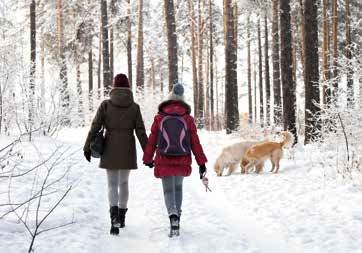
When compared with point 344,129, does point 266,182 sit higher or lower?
lower

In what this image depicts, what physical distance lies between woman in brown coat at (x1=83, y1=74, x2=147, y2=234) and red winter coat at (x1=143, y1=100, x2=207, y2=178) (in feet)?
0.75

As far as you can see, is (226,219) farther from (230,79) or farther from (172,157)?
(230,79)

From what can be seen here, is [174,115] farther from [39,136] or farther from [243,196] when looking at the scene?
[39,136]

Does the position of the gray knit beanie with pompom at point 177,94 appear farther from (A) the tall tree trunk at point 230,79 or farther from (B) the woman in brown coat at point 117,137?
(A) the tall tree trunk at point 230,79

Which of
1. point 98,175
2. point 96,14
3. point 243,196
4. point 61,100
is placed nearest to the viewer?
point 243,196

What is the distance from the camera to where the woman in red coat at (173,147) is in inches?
158

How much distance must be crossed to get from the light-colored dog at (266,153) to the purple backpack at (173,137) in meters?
4.14

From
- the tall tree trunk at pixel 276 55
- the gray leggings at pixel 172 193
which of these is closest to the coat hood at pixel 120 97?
the gray leggings at pixel 172 193

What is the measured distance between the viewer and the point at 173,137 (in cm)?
399

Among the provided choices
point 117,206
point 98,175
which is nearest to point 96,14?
point 98,175

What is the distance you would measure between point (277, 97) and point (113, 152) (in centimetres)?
1367

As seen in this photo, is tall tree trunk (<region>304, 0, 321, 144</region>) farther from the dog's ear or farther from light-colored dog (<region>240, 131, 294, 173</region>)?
the dog's ear

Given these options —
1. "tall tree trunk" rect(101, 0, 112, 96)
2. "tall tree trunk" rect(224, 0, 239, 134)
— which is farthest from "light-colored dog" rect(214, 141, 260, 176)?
"tall tree trunk" rect(101, 0, 112, 96)

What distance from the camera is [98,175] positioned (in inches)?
311
